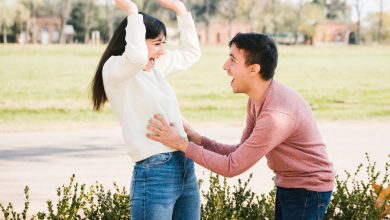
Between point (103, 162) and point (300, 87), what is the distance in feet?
52.6

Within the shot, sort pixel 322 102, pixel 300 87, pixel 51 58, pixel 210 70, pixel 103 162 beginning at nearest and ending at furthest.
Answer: pixel 103 162, pixel 322 102, pixel 300 87, pixel 210 70, pixel 51 58

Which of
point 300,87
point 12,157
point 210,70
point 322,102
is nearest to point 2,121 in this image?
point 12,157

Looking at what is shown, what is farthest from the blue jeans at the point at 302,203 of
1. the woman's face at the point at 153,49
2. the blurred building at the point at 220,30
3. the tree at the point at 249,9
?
the blurred building at the point at 220,30

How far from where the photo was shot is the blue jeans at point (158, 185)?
2635mm

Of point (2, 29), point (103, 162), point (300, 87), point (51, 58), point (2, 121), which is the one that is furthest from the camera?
point (2, 29)

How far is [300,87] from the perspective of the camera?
23.4 meters

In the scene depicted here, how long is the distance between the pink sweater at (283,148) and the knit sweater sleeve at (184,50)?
533mm

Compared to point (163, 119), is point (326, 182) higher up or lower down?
lower down

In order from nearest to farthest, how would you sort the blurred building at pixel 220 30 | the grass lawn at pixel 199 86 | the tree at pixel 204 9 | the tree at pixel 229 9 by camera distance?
the grass lawn at pixel 199 86 < the tree at pixel 204 9 < the tree at pixel 229 9 < the blurred building at pixel 220 30

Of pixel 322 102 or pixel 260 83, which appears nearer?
pixel 260 83

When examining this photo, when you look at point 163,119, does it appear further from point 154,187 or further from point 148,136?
point 154,187

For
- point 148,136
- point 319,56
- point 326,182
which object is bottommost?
point 319,56

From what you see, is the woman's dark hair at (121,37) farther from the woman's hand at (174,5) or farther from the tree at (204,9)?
the tree at (204,9)

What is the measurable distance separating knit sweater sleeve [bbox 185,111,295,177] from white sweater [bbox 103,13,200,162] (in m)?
0.15
